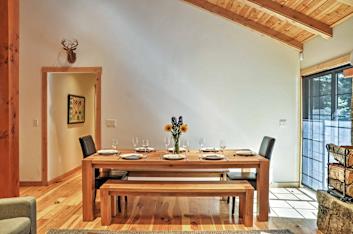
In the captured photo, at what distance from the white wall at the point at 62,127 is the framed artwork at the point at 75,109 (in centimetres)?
9

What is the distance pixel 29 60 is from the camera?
18.3 feet

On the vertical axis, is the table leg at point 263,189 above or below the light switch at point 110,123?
below

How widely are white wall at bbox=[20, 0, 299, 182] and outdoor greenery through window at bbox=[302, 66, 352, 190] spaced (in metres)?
0.23

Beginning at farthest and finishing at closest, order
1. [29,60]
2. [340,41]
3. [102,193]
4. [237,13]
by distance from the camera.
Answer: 1. [29,60]
2. [237,13]
3. [340,41]
4. [102,193]

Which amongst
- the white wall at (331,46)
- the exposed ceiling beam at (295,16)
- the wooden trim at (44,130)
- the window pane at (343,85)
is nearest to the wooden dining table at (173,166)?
the window pane at (343,85)

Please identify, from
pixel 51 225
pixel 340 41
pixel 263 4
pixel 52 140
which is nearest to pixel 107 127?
pixel 52 140

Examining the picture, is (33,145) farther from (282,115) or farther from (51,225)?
(282,115)

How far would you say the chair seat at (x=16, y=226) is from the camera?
7.55ft

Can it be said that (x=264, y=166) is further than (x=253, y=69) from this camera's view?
No

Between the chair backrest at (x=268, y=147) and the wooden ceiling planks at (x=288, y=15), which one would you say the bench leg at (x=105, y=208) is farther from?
the wooden ceiling planks at (x=288, y=15)

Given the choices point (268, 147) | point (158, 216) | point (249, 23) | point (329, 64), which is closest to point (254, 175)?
point (268, 147)

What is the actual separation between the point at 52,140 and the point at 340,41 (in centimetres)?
485

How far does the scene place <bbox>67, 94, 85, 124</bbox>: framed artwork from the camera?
6477mm

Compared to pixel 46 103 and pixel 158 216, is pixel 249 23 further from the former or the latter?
pixel 46 103
